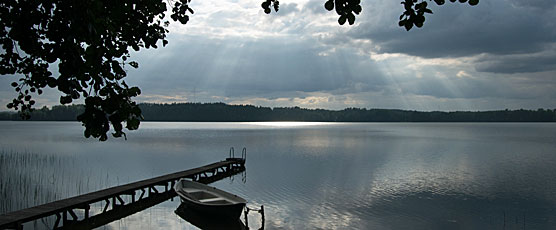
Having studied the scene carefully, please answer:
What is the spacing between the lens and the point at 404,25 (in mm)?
3887

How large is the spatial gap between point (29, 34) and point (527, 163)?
45594 mm

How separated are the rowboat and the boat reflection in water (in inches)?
7.4

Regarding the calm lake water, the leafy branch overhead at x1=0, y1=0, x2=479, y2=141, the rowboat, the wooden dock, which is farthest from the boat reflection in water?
the leafy branch overhead at x1=0, y1=0, x2=479, y2=141

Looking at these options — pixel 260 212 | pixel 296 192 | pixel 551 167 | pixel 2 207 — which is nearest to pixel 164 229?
pixel 260 212

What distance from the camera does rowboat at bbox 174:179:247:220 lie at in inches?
675

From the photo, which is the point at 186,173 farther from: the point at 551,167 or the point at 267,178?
the point at 551,167

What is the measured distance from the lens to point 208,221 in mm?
17938

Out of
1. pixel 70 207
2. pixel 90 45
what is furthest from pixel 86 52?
pixel 70 207

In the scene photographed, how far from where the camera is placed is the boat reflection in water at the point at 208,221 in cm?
1716

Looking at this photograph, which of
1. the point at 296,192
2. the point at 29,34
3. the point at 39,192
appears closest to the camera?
the point at 29,34

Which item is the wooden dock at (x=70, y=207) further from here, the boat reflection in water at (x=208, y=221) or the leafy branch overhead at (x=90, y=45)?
the leafy branch overhead at (x=90, y=45)

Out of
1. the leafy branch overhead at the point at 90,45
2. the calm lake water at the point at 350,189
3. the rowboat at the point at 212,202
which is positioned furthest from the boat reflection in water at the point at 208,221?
the leafy branch overhead at the point at 90,45

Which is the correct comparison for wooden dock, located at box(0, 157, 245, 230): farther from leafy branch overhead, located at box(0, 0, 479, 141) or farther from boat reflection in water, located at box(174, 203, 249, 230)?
leafy branch overhead, located at box(0, 0, 479, 141)

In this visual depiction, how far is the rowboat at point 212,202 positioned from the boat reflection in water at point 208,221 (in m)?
0.19
